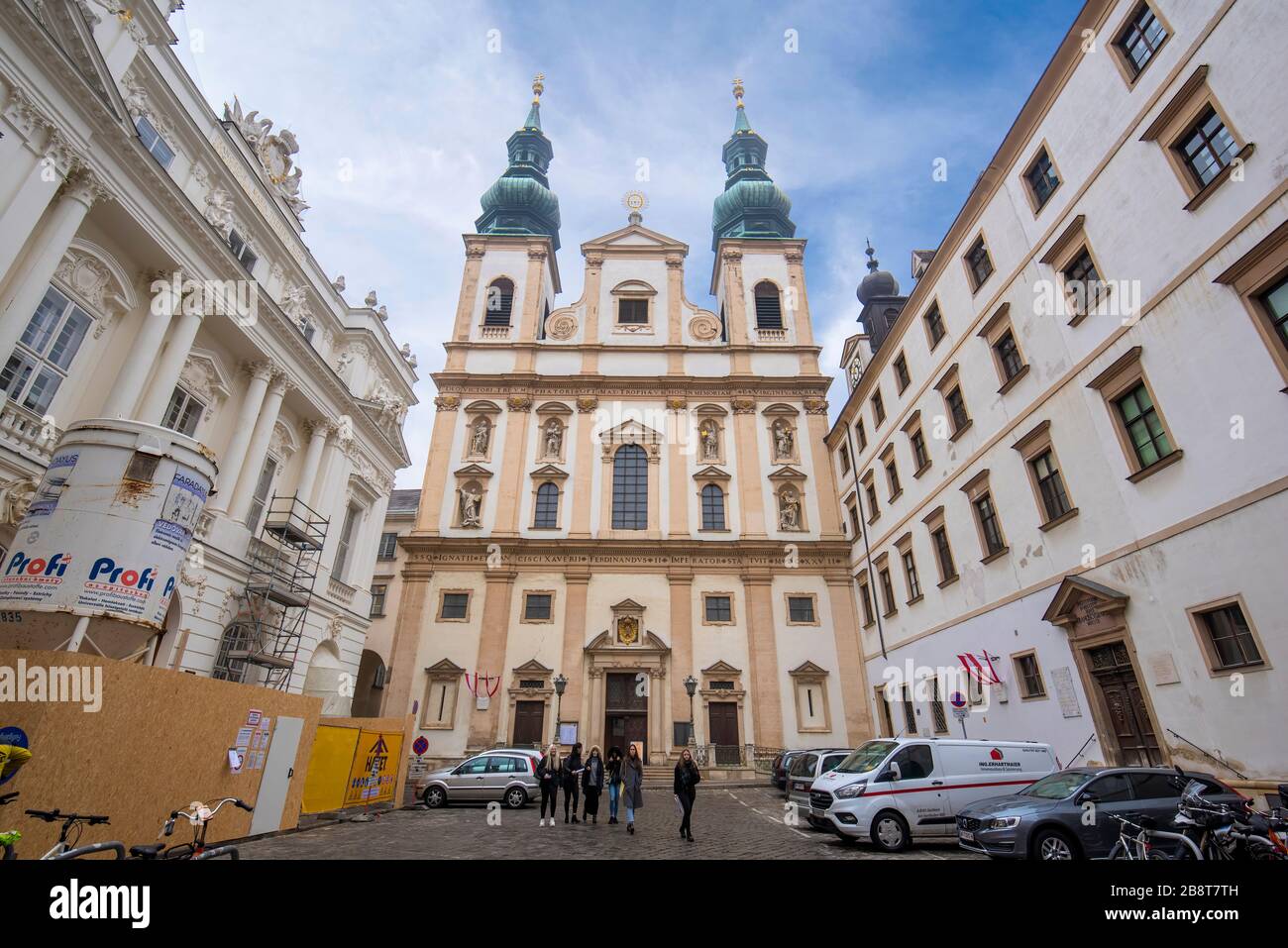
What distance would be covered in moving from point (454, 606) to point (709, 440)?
Answer: 14943mm

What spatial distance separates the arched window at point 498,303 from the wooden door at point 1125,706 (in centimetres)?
3096

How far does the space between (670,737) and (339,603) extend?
551 inches

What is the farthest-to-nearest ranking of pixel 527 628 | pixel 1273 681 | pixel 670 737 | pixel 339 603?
1. pixel 527 628
2. pixel 670 737
3. pixel 339 603
4. pixel 1273 681

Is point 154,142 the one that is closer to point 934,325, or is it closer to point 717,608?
point 934,325

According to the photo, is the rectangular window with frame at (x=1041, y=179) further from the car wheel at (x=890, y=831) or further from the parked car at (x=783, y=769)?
the parked car at (x=783, y=769)

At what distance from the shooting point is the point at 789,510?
30.5m

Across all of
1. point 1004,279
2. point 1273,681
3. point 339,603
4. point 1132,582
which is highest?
point 1004,279

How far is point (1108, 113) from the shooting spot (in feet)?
43.4

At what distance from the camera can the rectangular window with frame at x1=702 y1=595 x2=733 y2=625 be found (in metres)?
28.4

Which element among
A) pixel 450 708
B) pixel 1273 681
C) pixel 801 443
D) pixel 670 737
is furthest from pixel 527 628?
pixel 1273 681

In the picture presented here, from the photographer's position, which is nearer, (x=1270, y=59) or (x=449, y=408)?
(x=1270, y=59)

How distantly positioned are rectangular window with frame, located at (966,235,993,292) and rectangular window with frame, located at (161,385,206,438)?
69.7 ft
